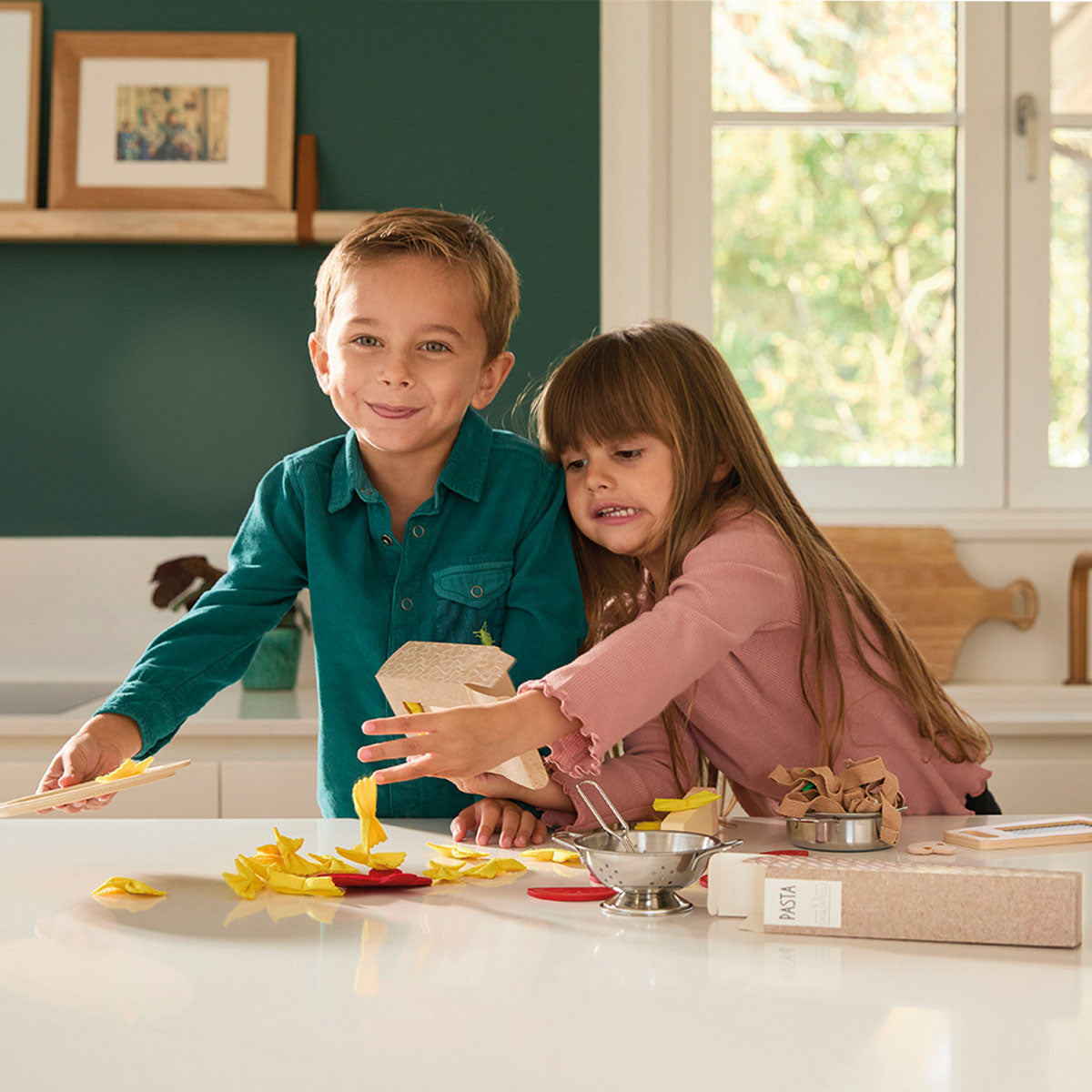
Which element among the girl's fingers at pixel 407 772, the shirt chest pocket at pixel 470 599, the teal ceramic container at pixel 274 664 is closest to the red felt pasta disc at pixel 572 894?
the girl's fingers at pixel 407 772

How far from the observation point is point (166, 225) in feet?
8.02

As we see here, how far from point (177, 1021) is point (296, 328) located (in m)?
2.11

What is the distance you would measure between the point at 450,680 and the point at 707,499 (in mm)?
507

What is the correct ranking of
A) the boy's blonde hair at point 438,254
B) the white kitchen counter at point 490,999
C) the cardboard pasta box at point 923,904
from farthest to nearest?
the boy's blonde hair at point 438,254
the cardboard pasta box at point 923,904
the white kitchen counter at point 490,999

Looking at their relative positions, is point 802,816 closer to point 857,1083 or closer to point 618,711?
point 618,711

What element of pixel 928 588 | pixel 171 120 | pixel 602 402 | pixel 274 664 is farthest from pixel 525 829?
pixel 171 120

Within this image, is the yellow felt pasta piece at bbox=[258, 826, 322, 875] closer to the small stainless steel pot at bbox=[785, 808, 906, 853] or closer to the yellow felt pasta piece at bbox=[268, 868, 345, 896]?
the yellow felt pasta piece at bbox=[268, 868, 345, 896]

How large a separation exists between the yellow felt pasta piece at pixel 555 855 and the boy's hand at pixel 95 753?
14.1 inches

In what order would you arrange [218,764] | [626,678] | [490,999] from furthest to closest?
[218,764] → [626,678] → [490,999]

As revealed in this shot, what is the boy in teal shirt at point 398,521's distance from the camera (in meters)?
1.33

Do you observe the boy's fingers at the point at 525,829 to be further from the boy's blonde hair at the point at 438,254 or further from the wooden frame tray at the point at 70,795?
the boy's blonde hair at the point at 438,254

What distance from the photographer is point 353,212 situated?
2479 mm

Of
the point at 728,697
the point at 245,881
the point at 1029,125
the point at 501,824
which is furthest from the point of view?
the point at 1029,125

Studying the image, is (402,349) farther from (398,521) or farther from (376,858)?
(376,858)
